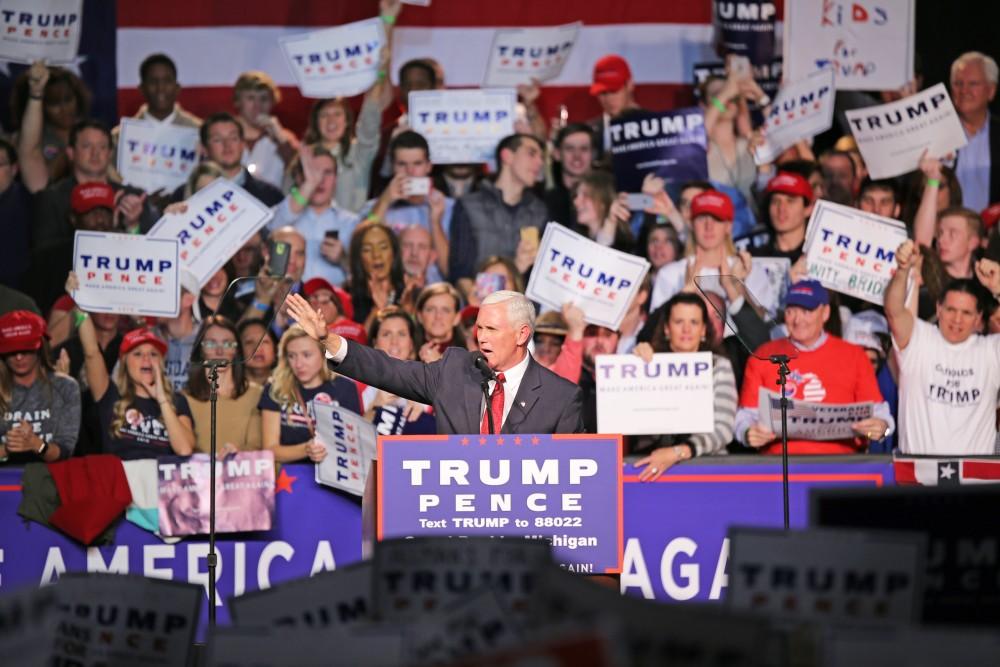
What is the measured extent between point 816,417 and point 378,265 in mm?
2832

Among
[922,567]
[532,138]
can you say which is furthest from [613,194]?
[922,567]

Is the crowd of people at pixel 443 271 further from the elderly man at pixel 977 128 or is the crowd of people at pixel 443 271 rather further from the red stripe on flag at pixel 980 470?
the red stripe on flag at pixel 980 470

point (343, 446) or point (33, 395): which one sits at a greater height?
point (33, 395)

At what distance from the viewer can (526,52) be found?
973 cm

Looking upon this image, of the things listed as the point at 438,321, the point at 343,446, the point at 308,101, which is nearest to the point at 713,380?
the point at 438,321

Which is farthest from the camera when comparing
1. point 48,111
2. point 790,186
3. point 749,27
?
point 749,27

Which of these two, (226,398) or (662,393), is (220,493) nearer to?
(226,398)

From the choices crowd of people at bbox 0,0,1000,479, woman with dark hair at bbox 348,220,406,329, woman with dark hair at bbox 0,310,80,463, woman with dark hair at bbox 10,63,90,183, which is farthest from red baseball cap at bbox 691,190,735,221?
woman with dark hair at bbox 10,63,90,183

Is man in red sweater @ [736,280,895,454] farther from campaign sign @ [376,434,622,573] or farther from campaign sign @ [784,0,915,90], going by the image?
campaign sign @ [376,434,622,573]

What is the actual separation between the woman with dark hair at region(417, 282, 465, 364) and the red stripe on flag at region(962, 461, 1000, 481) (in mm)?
2905

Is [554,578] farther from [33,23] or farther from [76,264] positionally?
[33,23]

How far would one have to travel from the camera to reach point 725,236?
28.9 ft

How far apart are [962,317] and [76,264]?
17.1ft

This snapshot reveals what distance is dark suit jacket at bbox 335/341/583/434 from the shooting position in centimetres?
557
